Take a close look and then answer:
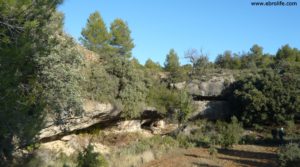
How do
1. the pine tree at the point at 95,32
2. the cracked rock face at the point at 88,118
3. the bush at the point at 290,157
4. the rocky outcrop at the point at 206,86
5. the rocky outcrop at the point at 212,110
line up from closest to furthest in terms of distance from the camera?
the bush at the point at 290,157 → the cracked rock face at the point at 88,118 → the rocky outcrop at the point at 212,110 → the rocky outcrop at the point at 206,86 → the pine tree at the point at 95,32

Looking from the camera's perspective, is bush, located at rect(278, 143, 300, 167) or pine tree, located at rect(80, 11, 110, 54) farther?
pine tree, located at rect(80, 11, 110, 54)

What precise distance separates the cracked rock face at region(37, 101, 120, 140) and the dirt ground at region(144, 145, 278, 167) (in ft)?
14.7

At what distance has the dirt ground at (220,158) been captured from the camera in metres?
16.4

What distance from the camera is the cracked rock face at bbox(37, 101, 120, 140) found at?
18.8 meters

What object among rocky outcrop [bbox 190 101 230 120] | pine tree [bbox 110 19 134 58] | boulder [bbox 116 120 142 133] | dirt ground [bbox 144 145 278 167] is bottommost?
dirt ground [bbox 144 145 278 167]

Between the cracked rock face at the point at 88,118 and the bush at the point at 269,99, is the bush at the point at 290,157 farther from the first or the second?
the bush at the point at 269,99

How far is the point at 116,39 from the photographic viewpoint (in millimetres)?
42750

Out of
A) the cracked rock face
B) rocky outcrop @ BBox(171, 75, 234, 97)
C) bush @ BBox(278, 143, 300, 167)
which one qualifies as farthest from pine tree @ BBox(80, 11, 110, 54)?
bush @ BBox(278, 143, 300, 167)

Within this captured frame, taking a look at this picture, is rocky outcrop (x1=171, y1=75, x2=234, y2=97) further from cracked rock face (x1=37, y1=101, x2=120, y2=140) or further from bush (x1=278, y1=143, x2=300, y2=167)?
bush (x1=278, y1=143, x2=300, y2=167)

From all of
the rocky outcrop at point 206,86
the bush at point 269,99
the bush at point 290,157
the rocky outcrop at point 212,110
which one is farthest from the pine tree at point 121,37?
the bush at point 290,157

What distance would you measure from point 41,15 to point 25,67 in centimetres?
148

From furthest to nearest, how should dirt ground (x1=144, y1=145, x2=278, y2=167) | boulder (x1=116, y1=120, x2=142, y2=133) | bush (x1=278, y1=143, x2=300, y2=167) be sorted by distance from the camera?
boulder (x1=116, y1=120, x2=142, y2=133) < dirt ground (x1=144, y1=145, x2=278, y2=167) < bush (x1=278, y1=143, x2=300, y2=167)

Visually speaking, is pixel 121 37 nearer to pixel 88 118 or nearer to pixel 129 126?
pixel 129 126

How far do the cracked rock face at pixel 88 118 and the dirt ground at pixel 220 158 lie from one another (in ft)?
14.7
